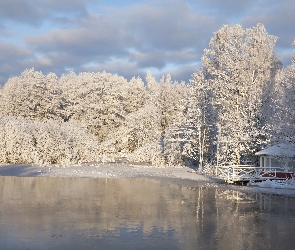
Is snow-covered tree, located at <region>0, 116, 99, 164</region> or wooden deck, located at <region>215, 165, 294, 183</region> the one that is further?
snow-covered tree, located at <region>0, 116, 99, 164</region>

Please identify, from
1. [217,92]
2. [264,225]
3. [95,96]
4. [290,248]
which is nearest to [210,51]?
[217,92]

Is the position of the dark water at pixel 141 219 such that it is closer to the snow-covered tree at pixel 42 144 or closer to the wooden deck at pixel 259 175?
the wooden deck at pixel 259 175

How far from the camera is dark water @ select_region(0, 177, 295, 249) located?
1080 cm

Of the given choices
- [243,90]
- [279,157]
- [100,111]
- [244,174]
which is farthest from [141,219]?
[100,111]

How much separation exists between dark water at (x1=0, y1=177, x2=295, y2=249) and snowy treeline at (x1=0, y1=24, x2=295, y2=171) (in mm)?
11079

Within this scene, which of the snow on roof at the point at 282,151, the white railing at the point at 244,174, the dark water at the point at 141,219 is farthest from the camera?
the white railing at the point at 244,174

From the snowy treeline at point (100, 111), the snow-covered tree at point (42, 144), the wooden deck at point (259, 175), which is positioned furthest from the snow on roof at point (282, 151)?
the snow-covered tree at point (42, 144)

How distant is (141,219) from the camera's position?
1405 centimetres

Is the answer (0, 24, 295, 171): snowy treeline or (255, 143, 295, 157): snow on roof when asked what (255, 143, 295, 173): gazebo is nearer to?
(255, 143, 295, 157): snow on roof

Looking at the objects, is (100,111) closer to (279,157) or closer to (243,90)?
(243,90)

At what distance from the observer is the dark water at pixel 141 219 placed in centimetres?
1080

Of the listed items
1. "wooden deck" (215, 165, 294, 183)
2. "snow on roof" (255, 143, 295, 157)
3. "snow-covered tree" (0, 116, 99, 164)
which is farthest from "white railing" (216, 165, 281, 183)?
"snow-covered tree" (0, 116, 99, 164)

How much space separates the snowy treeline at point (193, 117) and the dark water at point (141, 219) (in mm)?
11079

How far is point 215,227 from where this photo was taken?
12992mm
